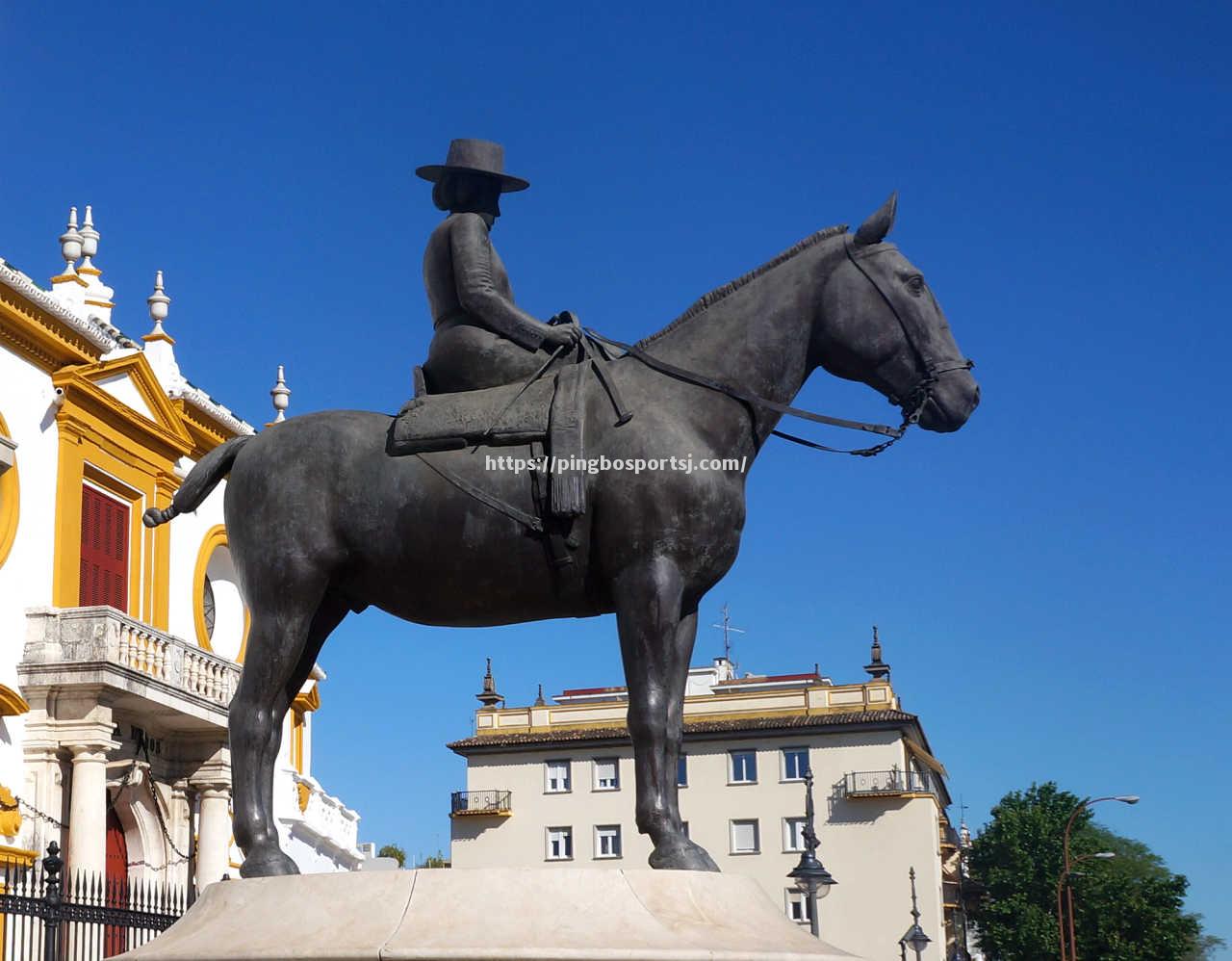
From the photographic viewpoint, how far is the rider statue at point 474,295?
24.7 ft

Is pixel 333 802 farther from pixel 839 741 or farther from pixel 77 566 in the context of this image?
pixel 839 741

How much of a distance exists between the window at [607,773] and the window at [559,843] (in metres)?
2.15

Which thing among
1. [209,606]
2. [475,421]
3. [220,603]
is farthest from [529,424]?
[220,603]

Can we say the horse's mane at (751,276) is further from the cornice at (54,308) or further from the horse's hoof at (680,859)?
the cornice at (54,308)

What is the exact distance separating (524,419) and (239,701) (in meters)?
1.78

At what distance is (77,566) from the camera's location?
2650 cm

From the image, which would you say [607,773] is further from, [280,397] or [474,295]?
[474,295]

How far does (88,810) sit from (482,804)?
4003 centimetres

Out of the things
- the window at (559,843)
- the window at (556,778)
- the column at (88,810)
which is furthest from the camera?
the window at (556,778)

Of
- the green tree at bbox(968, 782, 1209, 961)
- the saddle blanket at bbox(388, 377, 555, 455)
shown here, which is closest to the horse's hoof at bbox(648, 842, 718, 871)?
the saddle blanket at bbox(388, 377, 555, 455)

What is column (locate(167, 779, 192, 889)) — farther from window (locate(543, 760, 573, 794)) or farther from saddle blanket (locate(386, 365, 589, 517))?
window (locate(543, 760, 573, 794))

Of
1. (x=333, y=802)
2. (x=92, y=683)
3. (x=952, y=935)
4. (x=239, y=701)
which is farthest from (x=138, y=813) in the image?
(x=952, y=935)

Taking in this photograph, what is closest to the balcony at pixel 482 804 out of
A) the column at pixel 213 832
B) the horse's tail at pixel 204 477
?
the column at pixel 213 832

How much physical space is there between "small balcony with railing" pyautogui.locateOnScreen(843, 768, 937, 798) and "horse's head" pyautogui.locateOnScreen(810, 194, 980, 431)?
54.3m
